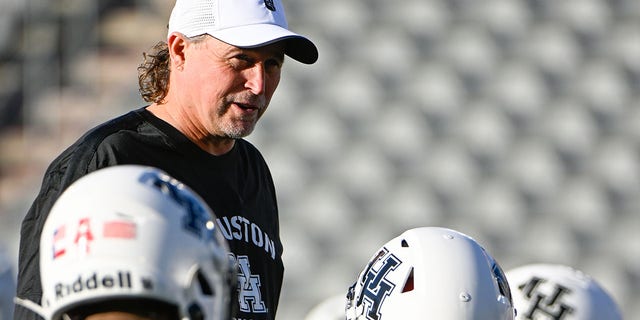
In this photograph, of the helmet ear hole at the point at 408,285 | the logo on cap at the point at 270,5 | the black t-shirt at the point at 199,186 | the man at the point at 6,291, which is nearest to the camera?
the black t-shirt at the point at 199,186

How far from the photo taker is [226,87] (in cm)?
287

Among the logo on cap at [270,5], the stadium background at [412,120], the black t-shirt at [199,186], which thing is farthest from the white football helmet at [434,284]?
the stadium background at [412,120]

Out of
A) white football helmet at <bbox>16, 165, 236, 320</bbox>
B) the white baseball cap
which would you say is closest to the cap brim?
the white baseball cap

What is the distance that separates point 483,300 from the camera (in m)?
2.61

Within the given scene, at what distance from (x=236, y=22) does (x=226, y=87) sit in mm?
161

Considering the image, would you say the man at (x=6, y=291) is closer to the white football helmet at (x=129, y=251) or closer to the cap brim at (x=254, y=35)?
the cap brim at (x=254, y=35)

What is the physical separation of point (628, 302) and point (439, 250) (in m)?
4.54

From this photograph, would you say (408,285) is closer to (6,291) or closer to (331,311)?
(331,311)

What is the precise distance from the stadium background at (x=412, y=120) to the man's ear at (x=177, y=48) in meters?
4.05

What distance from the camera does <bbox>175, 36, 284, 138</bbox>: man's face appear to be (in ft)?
9.41

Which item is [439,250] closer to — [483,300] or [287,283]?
[483,300]

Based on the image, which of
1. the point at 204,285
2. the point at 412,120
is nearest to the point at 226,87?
the point at 204,285

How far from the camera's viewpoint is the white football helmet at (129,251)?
1.69 m

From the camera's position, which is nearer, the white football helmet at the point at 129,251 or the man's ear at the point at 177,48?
the white football helmet at the point at 129,251
